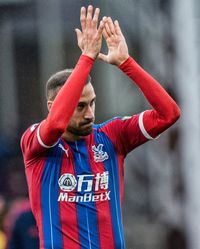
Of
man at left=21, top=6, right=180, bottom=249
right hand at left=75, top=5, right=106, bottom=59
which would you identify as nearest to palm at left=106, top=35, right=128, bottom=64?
man at left=21, top=6, right=180, bottom=249

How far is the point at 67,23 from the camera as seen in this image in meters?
7.99

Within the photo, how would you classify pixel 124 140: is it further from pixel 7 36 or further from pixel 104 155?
pixel 7 36

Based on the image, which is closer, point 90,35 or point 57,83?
point 90,35

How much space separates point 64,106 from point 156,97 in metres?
0.51

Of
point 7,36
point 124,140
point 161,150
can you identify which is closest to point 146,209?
point 161,150

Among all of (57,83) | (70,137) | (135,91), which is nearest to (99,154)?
(70,137)

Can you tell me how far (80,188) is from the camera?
4398 millimetres

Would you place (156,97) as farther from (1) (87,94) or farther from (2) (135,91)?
(2) (135,91)

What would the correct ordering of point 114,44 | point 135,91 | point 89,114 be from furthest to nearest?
point 135,91 < point 114,44 < point 89,114

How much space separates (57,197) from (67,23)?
382 centimetres

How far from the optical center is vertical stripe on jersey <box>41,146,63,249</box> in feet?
14.4

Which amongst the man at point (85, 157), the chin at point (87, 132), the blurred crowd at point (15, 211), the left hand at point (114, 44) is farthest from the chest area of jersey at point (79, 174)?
the blurred crowd at point (15, 211)

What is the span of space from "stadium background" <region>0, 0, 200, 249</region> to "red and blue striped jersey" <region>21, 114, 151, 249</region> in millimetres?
2688

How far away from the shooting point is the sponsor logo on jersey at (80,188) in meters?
4.39
